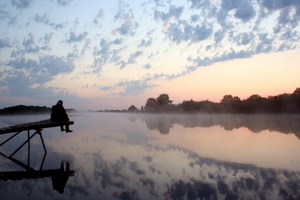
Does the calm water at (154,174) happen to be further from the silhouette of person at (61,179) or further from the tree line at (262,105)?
the tree line at (262,105)

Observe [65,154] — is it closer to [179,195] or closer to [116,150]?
[116,150]

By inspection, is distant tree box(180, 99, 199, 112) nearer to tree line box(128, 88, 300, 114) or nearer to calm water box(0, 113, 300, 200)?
tree line box(128, 88, 300, 114)

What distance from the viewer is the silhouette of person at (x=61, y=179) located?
369 inches

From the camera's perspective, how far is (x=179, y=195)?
28.0ft

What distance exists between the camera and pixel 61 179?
10523 mm

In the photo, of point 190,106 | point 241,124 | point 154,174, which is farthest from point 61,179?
point 190,106

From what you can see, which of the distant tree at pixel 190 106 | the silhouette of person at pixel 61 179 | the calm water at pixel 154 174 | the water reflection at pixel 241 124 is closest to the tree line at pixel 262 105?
the distant tree at pixel 190 106

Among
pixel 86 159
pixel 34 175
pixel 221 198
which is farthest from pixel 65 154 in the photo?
pixel 221 198

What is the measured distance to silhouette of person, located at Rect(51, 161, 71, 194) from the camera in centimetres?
937

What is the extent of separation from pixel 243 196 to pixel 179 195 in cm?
211

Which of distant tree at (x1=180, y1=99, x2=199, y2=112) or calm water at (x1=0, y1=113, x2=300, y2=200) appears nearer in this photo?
calm water at (x1=0, y1=113, x2=300, y2=200)

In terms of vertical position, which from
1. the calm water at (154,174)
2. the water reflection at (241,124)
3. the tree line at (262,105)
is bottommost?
the calm water at (154,174)

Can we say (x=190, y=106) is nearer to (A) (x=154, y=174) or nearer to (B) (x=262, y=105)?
(B) (x=262, y=105)

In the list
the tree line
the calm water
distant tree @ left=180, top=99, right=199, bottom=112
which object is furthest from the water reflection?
distant tree @ left=180, top=99, right=199, bottom=112
